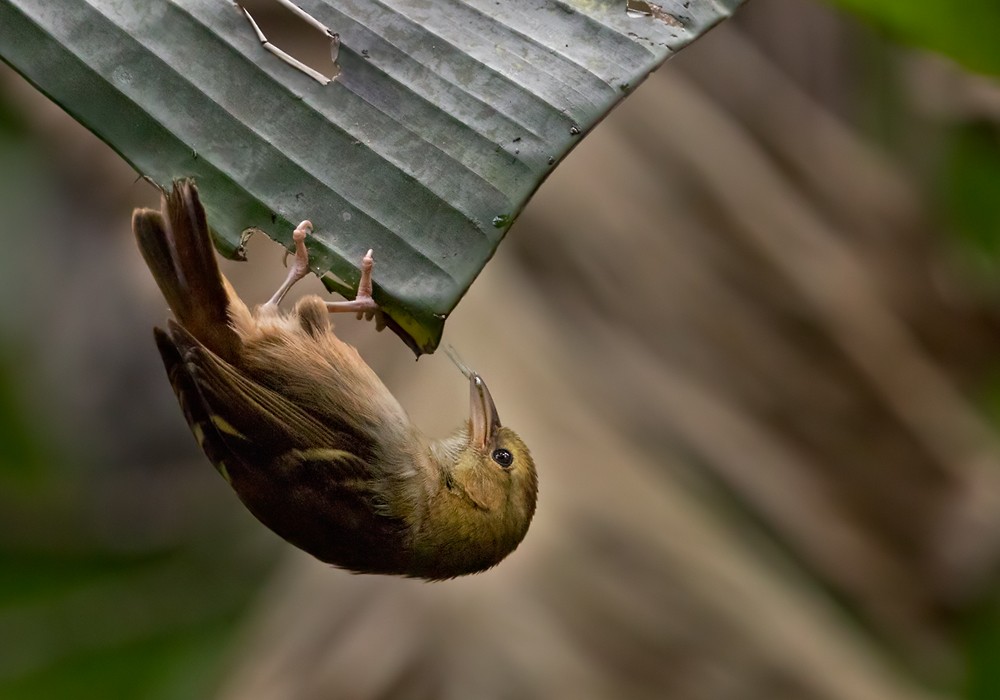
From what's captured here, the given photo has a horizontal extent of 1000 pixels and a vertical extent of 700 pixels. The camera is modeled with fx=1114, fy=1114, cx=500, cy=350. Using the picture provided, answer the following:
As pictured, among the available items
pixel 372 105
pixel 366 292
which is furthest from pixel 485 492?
pixel 372 105

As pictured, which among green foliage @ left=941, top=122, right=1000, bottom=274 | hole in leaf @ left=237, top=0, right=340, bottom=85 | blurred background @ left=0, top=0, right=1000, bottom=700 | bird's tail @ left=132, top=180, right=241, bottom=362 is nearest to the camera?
bird's tail @ left=132, top=180, right=241, bottom=362

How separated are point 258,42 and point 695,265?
220 cm

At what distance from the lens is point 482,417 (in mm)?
3078

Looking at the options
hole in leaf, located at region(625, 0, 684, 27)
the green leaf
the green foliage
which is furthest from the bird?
the green foliage

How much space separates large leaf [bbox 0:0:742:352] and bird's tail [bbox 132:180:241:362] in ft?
1.47

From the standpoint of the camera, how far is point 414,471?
3.02m

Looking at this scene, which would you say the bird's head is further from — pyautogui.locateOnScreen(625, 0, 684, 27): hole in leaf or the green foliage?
the green foliage

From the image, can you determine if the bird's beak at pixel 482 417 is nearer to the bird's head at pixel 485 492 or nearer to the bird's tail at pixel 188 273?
the bird's head at pixel 485 492

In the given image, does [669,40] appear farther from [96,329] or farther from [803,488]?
[96,329]

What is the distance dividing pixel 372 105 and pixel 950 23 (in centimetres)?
122

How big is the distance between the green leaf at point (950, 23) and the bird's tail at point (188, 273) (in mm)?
1378

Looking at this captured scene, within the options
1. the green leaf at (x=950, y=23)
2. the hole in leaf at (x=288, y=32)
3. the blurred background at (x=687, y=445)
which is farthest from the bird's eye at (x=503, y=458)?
the green leaf at (x=950, y=23)

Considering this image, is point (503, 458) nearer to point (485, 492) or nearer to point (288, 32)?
point (485, 492)

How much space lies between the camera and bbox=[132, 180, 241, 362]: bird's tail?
228 centimetres
